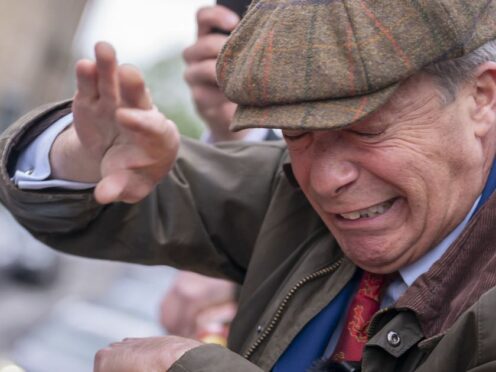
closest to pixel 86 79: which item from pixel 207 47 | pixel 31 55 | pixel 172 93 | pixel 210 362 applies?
pixel 210 362

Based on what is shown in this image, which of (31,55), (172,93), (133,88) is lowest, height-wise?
(172,93)

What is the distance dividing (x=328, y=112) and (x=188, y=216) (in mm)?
750

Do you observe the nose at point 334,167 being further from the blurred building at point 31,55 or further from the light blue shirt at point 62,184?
the blurred building at point 31,55

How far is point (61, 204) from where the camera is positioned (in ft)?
7.75

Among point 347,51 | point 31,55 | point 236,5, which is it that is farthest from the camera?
point 31,55

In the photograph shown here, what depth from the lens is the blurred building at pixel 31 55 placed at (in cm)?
1057

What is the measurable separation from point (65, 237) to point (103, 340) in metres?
7.11

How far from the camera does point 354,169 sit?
2020 mm

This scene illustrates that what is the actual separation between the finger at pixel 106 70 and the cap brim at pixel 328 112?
0.30 metres

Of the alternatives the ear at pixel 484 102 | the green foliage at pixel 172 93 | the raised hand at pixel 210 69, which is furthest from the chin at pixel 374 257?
the green foliage at pixel 172 93

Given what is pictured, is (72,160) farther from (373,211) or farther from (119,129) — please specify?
(373,211)

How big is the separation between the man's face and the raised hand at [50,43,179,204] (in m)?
0.27

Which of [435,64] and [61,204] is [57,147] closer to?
[61,204]

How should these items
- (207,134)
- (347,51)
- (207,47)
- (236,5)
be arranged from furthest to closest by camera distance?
(207,134)
(207,47)
(236,5)
(347,51)
